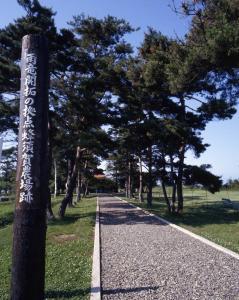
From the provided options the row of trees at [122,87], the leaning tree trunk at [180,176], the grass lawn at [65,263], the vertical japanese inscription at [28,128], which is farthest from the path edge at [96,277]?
the leaning tree trunk at [180,176]

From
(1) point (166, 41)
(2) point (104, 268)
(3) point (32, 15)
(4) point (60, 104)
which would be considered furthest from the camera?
(4) point (60, 104)

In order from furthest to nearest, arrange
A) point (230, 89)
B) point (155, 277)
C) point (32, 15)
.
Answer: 1. point (32, 15)
2. point (230, 89)
3. point (155, 277)

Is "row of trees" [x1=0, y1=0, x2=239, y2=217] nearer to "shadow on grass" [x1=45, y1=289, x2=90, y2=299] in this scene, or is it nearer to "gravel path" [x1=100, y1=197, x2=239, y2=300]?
"gravel path" [x1=100, y1=197, x2=239, y2=300]

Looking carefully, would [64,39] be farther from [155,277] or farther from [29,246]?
[29,246]

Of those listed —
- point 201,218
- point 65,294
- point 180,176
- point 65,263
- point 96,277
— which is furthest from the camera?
point 180,176

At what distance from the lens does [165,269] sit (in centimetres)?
876

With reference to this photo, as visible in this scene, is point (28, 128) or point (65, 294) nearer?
point (28, 128)

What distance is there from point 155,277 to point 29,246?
422 cm

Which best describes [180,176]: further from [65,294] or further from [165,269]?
[65,294]

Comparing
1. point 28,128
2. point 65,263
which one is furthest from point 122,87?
point 28,128

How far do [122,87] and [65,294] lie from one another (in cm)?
1716

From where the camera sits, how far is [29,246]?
14.4 ft

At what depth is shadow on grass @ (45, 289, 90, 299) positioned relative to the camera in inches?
266

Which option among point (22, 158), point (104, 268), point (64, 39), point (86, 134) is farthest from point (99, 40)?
point (22, 158)
